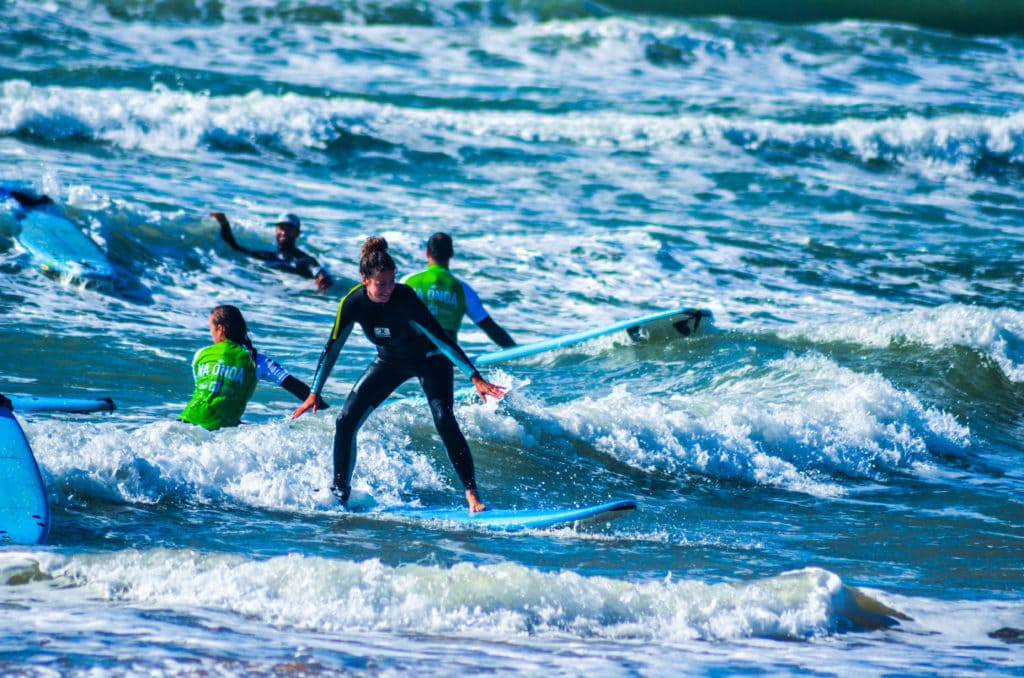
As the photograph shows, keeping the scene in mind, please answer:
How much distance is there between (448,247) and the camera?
8.46 metres

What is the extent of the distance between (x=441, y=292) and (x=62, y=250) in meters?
5.29

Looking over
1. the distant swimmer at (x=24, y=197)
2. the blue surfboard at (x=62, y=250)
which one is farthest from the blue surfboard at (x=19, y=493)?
the distant swimmer at (x=24, y=197)

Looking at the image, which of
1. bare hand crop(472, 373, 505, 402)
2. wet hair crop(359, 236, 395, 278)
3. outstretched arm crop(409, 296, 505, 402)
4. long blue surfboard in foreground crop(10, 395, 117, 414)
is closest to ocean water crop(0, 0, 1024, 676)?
long blue surfboard in foreground crop(10, 395, 117, 414)

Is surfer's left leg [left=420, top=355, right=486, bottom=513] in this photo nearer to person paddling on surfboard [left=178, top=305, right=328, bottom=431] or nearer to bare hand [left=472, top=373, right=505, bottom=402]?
bare hand [left=472, top=373, right=505, bottom=402]

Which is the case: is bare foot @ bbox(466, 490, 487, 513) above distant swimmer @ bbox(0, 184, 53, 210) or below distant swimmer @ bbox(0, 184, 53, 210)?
below

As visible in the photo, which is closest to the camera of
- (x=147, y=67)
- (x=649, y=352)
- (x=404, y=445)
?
(x=404, y=445)

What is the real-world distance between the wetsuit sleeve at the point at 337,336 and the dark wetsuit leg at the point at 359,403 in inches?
7.1

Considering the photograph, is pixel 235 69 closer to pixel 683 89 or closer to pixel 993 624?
pixel 683 89

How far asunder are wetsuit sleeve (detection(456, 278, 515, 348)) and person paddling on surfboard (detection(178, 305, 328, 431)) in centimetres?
206

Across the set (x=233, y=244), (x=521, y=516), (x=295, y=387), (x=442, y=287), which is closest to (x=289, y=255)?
(x=233, y=244)

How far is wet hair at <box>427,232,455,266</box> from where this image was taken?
331 inches

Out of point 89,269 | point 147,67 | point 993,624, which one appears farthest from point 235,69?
point 993,624

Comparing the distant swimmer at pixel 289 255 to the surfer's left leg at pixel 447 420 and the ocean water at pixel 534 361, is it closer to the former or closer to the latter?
the ocean water at pixel 534 361

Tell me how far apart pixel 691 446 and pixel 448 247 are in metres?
2.21
